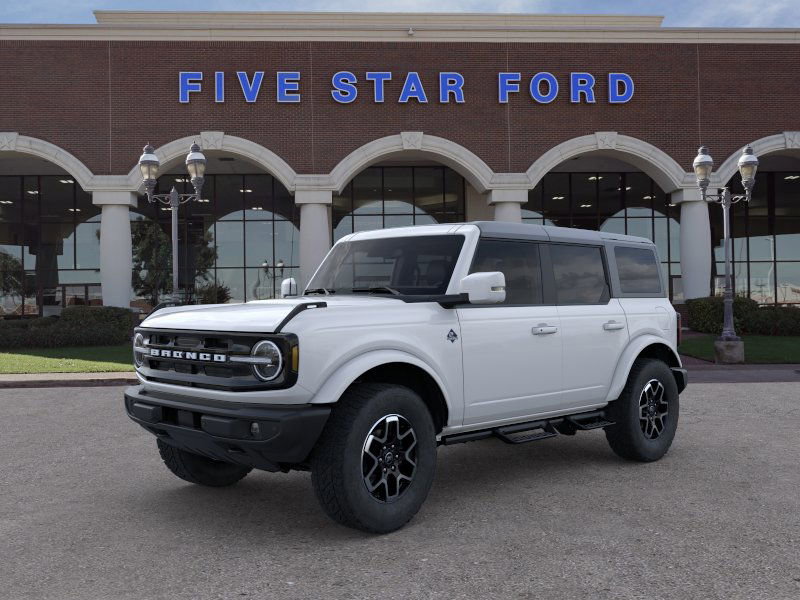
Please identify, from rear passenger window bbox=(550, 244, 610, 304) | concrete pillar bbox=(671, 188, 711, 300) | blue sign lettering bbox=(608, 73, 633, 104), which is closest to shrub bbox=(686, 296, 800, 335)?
concrete pillar bbox=(671, 188, 711, 300)

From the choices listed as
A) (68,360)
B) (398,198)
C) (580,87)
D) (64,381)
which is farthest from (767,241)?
(64,381)

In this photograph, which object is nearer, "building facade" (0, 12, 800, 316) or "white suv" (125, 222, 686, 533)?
"white suv" (125, 222, 686, 533)

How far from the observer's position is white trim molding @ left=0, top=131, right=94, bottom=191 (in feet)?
76.9

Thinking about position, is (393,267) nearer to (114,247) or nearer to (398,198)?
(114,247)

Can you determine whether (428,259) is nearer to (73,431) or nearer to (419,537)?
(419,537)

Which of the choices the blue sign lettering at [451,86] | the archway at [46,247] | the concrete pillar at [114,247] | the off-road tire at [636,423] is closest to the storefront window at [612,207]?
the blue sign lettering at [451,86]

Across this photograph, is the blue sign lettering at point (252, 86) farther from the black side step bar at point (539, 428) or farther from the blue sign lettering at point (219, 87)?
the black side step bar at point (539, 428)

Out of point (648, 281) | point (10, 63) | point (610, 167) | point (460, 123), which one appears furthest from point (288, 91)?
point (648, 281)

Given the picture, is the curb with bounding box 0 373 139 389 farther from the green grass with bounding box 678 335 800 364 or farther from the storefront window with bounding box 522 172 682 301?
the storefront window with bounding box 522 172 682 301

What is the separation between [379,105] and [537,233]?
19.5m

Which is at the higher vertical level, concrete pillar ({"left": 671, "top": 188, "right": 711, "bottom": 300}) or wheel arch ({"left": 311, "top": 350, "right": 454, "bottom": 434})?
concrete pillar ({"left": 671, "top": 188, "right": 711, "bottom": 300})

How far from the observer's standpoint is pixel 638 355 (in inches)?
263

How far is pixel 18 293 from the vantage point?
104 ft

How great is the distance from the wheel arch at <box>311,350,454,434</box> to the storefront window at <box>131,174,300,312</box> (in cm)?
2638
